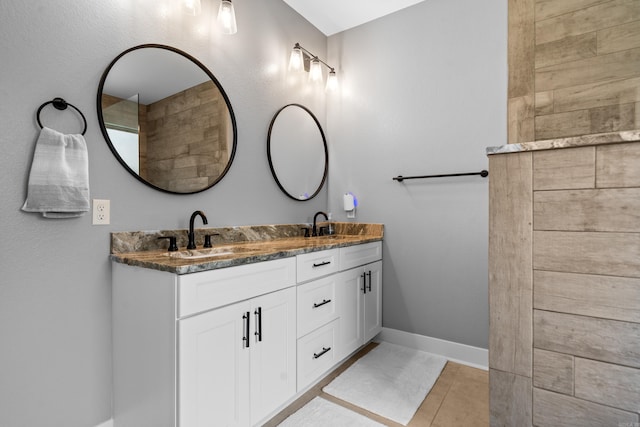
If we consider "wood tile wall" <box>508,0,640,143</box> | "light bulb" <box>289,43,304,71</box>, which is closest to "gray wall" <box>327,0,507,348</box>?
"light bulb" <box>289,43,304,71</box>

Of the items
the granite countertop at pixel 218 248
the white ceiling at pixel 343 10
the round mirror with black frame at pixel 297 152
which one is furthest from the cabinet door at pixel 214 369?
the white ceiling at pixel 343 10

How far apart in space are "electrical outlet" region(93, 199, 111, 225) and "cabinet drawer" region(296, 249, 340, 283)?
0.95 metres

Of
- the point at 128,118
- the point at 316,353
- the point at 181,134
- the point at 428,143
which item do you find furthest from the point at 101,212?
the point at 428,143

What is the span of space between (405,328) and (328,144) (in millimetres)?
1775

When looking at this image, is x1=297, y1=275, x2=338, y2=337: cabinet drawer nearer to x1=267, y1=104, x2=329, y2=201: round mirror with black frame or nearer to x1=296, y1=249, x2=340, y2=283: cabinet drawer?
x1=296, y1=249, x2=340, y2=283: cabinet drawer

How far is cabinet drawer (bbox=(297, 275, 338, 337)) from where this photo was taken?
1.77m

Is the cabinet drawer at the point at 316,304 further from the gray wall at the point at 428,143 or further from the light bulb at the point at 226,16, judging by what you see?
the light bulb at the point at 226,16

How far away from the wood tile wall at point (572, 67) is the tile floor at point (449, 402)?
1.48m

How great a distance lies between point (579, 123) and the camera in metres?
1.38

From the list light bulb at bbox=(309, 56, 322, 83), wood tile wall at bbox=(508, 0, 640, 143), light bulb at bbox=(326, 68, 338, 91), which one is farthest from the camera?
light bulb at bbox=(326, 68, 338, 91)

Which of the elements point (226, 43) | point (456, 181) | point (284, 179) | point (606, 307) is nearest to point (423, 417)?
point (606, 307)

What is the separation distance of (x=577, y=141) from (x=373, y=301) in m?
1.79

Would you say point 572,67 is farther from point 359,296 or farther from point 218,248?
point 218,248

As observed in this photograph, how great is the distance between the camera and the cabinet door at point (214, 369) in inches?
47.4
